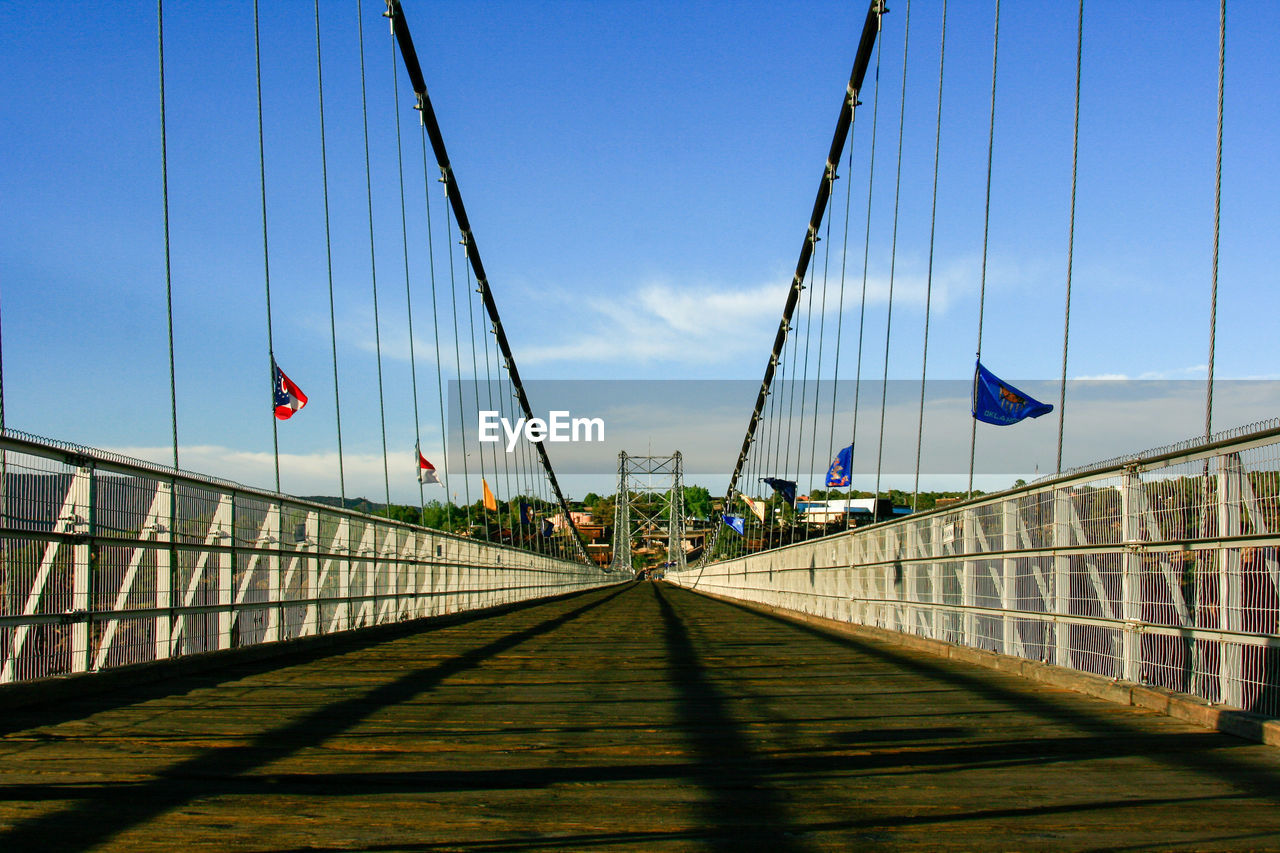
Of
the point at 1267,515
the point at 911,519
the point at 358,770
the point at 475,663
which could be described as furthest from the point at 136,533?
the point at 911,519

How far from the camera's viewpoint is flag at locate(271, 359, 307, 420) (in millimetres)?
18641

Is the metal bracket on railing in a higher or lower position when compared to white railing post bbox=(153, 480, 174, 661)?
higher

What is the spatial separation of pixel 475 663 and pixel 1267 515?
4.64m

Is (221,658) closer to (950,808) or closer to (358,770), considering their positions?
(358,770)

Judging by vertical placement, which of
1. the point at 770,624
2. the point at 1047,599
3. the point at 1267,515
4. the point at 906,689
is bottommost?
the point at 770,624

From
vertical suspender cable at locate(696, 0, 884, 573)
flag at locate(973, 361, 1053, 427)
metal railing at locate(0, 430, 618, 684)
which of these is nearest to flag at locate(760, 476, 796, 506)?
vertical suspender cable at locate(696, 0, 884, 573)

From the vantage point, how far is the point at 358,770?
3.31 m

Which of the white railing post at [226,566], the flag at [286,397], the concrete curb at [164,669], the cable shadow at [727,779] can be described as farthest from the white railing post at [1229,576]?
the flag at [286,397]

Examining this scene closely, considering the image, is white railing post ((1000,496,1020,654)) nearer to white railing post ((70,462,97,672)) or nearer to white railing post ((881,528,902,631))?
white railing post ((881,528,902,631))

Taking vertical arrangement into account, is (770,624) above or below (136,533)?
below

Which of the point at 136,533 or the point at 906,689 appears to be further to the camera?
the point at 136,533

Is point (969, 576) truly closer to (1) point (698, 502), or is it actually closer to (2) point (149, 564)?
(2) point (149, 564)

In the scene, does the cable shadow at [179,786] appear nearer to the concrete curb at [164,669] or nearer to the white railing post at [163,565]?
the concrete curb at [164,669]

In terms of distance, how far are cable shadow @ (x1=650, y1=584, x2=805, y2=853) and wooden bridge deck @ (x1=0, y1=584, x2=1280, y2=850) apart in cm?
1
